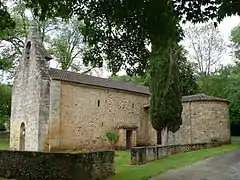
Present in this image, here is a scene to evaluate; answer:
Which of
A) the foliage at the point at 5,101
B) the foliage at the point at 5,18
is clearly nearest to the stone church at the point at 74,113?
the foliage at the point at 5,101

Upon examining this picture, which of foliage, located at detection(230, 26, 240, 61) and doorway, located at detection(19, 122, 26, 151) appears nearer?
doorway, located at detection(19, 122, 26, 151)

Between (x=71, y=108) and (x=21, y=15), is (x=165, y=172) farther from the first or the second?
(x=21, y=15)

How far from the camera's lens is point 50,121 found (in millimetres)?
25547

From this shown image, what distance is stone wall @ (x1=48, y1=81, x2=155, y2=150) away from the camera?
85.3 feet

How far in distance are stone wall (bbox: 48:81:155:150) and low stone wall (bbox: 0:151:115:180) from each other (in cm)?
1119

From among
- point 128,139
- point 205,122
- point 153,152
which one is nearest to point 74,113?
point 128,139

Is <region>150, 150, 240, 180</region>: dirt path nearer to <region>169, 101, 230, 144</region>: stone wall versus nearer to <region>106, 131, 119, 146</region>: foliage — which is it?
<region>169, 101, 230, 144</region>: stone wall

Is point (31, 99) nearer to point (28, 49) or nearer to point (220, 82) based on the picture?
point (28, 49)

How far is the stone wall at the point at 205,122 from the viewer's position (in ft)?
87.5

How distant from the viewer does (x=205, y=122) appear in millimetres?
26828

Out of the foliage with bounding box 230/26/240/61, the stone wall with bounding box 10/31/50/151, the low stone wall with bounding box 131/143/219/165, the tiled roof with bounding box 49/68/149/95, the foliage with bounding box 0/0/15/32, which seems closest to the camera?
the foliage with bounding box 0/0/15/32

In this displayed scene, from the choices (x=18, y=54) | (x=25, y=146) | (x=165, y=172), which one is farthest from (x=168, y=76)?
(x=18, y=54)

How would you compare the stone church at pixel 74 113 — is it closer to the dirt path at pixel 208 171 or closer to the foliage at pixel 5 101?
the foliage at pixel 5 101

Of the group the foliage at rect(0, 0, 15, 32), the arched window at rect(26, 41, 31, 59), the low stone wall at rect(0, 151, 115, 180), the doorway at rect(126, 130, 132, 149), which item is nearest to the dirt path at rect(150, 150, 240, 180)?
the low stone wall at rect(0, 151, 115, 180)
